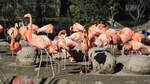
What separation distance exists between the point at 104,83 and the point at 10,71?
8.89 ft

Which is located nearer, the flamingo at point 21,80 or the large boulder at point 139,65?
the flamingo at point 21,80

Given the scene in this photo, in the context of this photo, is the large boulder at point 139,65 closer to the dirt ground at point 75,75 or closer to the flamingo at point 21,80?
the dirt ground at point 75,75

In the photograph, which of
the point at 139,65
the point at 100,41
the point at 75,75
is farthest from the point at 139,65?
the point at 100,41

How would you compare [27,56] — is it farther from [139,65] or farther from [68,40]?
[139,65]

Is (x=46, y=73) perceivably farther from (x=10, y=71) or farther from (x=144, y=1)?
(x=144, y=1)

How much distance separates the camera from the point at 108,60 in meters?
7.87

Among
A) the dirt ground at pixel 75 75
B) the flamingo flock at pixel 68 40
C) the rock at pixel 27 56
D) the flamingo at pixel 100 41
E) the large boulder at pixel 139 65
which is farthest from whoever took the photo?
the flamingo at pixel 100 41

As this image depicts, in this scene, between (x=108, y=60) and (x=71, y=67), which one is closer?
(x=108, y=60)

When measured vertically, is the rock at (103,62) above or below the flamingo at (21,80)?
above

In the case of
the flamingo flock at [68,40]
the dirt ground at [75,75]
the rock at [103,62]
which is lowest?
the dirt ground at [75,75]

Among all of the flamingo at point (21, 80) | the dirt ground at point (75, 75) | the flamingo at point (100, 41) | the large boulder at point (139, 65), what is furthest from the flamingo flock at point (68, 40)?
the flamingo at point (21, 80)

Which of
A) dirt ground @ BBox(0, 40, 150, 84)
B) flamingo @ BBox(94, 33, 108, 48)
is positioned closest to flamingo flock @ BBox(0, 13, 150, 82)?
flamingo @ BBox(94, 33, 108, 48)

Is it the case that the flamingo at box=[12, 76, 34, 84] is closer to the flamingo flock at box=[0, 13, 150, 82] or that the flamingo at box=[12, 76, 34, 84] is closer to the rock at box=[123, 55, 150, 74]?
the flamingo flock at box=[0, 13, 150, 82]

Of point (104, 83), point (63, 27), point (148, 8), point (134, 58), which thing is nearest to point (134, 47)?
point (134, 58)
